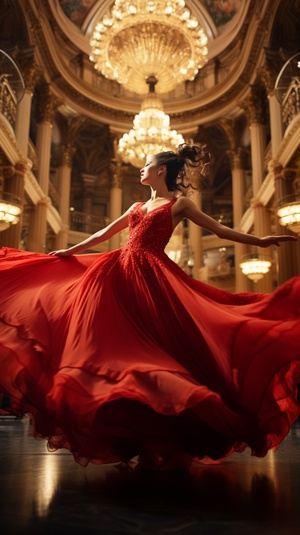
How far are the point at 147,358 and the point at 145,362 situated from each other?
46 millimetres

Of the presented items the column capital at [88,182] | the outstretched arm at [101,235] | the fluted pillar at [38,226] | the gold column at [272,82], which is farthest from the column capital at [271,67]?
the outstretched arm at [101,235]

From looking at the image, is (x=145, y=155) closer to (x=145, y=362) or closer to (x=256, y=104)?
(x=256, y=104)

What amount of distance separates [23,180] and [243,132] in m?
9.36

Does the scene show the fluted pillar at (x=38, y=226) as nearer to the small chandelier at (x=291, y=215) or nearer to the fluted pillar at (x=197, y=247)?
the fluted pillar at (x=197, y=247)

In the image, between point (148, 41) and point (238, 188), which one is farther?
point (238, 188)

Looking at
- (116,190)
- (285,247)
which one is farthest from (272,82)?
(116,190)

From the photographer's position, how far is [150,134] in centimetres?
1040

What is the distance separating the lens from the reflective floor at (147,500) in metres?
1.34

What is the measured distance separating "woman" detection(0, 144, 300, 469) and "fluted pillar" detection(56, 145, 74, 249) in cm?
1446

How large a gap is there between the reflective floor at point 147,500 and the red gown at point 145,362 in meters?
0.14

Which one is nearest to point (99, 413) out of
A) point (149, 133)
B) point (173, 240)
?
point (149, 133)

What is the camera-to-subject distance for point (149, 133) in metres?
10.4

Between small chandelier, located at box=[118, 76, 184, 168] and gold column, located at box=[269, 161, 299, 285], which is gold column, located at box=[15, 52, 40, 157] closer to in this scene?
small chandelier, located at box=[118, 76, 184, 168]

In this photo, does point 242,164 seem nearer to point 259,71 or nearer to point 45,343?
point 259,71
